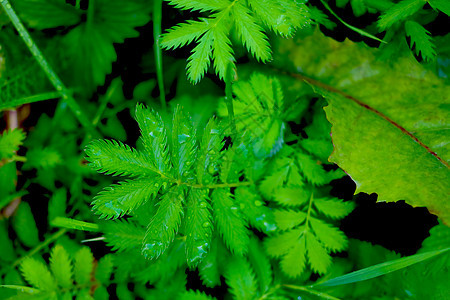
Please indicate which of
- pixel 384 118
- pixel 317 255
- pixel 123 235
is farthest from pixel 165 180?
pixel 384 118

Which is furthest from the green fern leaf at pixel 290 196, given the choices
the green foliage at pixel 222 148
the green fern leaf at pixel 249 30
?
the green fern leaf at pixel 249 30

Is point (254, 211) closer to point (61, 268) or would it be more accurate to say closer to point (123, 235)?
point (123, 235)

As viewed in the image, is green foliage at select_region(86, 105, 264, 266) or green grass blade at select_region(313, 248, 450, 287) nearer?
green foliage at select_region(86, 105, 264, 266)

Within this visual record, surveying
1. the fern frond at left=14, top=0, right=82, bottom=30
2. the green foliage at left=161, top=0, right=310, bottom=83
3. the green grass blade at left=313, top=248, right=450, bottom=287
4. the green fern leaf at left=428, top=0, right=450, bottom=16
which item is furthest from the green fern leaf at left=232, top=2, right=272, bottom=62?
the fern frond at left=14, top=0, right=82, bottom=30

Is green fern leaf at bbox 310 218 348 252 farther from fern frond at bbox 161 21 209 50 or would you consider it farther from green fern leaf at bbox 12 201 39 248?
green fern leaf at bbox 12 201 39 248

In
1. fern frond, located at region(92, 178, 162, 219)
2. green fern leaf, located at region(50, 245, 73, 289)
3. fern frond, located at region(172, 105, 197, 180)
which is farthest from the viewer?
green fern leaf, located at region(50, 245, 73, 289)

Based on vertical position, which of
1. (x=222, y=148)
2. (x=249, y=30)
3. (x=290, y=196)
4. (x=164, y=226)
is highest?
(x=249, y=30)

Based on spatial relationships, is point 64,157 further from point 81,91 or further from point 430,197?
point 430,197
